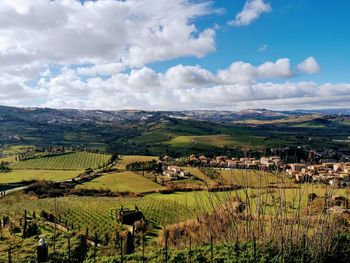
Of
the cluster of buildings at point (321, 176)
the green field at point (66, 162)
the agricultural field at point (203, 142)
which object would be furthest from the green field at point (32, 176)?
the agricultural field at point (203, 142)

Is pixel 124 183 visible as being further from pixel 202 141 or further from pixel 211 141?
pixel 202 141

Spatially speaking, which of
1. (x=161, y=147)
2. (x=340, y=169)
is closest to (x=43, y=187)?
(x=340, y=169)

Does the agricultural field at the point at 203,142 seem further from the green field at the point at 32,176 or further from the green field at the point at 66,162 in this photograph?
the green field at the point at 32,176

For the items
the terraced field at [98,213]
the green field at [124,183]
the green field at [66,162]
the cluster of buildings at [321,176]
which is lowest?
the green field at [66,162]

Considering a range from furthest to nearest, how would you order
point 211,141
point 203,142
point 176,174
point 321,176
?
point 211,141 < point 203,142 < point 176,174 < point 321,176

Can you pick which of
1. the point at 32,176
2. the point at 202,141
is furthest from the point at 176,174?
the point at 202,141

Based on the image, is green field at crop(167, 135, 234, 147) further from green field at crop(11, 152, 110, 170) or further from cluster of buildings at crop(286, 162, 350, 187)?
cluster of buildings at crop(286, 162, 350, 187)

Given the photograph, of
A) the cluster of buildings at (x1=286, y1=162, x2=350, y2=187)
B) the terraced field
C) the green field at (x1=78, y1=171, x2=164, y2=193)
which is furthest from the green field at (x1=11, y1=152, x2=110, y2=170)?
the cluster of buildings at (x1=286, y1=162, x2=350, y2=187)
